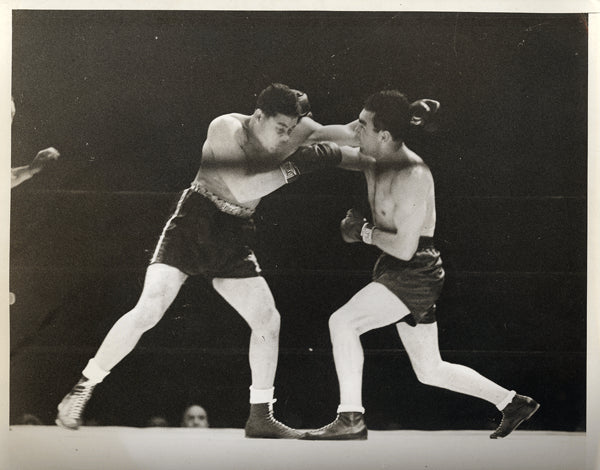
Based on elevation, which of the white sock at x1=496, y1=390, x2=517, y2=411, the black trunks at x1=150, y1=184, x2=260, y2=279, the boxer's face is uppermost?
the boxer's face

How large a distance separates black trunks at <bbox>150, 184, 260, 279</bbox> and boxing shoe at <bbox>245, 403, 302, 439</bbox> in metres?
0.48

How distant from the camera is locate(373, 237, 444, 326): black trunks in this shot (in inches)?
91.5

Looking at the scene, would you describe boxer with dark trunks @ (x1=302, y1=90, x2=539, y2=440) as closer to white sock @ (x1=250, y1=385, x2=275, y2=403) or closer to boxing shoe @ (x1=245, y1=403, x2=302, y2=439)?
boxing shoe @ (x1=245, y1=403, x2=302, y2=439)

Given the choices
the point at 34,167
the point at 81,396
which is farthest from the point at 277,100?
the point at 81,396

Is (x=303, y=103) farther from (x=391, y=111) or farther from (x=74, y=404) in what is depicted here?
(x=74, y=404)

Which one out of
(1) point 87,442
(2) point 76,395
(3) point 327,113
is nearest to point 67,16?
(3) point 327,113

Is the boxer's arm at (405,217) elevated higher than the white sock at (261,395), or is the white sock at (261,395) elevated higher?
the boxer's arm at (405,217)

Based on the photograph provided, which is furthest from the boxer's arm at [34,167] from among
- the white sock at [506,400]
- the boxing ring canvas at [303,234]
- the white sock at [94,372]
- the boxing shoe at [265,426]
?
the white sock at [506,400]

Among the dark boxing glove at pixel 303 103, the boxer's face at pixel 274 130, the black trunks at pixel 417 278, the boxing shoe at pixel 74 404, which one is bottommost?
the boxing shoe at pixel 74 404

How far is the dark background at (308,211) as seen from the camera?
2322 mm

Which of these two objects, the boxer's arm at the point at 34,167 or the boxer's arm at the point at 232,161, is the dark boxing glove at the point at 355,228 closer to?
the boxer's arm at the point at 232,161

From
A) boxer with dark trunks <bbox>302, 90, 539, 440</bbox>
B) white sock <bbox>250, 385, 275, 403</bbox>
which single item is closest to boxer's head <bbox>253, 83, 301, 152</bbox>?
boxer with dark trunks <bbox>302, 90, 539, 440</bbox>

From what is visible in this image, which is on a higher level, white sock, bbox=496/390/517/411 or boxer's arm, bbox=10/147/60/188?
boxer's arm, bbox=10/147/60/188

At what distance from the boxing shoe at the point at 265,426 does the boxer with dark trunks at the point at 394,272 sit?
65 mm
